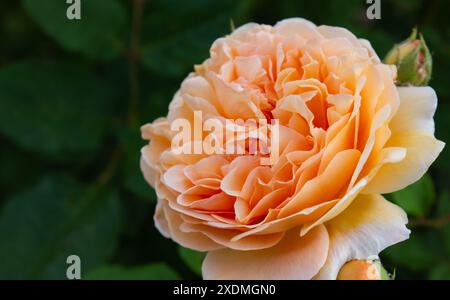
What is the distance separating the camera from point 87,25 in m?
1.59

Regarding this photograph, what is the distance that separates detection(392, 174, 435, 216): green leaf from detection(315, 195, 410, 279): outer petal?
0.19 meters

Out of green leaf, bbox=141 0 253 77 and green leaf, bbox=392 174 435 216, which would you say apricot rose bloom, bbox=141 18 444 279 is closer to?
green leaf, bbox=392 174 435 216

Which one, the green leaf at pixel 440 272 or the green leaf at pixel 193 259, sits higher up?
the green leaf at pixel 193 259

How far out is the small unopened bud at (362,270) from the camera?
0.87 metres

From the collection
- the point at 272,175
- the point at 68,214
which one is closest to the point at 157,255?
the point at 68,214

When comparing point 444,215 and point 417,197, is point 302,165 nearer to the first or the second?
point 417,197

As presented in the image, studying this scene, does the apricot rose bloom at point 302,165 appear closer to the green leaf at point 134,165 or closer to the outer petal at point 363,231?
the outer petal at point 363,231

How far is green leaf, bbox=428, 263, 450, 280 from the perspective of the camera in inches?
45.8

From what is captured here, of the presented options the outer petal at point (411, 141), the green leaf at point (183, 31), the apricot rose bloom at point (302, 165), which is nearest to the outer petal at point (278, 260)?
the apricot rose bloom at point (302, 165)

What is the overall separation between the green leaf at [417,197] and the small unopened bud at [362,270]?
25 centimetres

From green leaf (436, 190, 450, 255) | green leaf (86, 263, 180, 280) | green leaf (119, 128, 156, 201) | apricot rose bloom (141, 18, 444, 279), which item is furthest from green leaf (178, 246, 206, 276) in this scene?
→ green leaf (436, 190, 450, 255)

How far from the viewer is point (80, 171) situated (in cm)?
180

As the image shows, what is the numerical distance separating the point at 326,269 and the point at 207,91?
328 millimetres

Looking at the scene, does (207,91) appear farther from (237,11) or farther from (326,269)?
(237,11)
